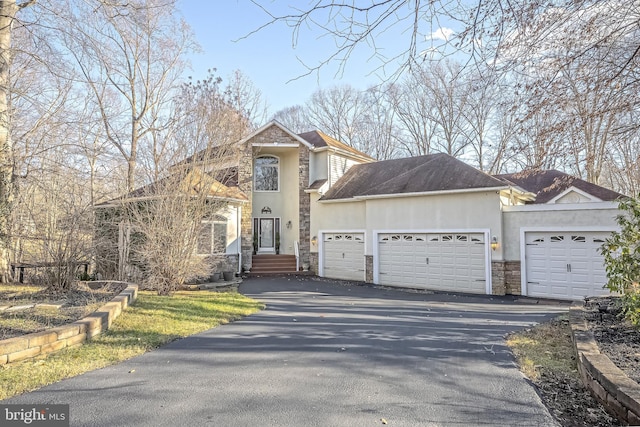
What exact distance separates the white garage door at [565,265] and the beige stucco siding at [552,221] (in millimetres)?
274

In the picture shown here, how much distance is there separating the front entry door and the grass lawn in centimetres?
880

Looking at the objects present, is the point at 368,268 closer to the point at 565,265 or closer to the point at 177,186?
the point at 565,265

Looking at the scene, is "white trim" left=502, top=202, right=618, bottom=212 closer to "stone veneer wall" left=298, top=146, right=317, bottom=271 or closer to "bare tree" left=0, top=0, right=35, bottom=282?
"stone veneer wall" left=298, top=146, right=317, bottom=271

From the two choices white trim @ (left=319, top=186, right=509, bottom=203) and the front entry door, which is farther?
the front entry door

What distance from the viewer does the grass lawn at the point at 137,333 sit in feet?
14.3

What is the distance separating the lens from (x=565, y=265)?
12.2m

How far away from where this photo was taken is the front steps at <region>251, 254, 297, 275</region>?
60.4 ft

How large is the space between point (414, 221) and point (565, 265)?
5319 mm

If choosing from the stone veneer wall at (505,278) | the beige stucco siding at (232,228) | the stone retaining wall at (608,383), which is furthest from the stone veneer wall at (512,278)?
the beige stucco siding at (232,228)

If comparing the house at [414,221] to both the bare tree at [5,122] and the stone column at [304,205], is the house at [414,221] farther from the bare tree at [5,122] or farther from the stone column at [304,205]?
the bare tree at [5,122]

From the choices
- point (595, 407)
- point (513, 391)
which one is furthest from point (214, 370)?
point (595, 407)

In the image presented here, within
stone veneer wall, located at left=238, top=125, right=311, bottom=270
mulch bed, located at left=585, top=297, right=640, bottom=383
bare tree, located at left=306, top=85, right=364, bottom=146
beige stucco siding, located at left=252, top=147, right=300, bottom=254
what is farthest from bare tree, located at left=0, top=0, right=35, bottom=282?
bare tree, located at left=306, top=85, right=364, bottom=146

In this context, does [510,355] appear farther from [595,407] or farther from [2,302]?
[2,302]

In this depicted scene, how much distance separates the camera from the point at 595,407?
12.3 ft
